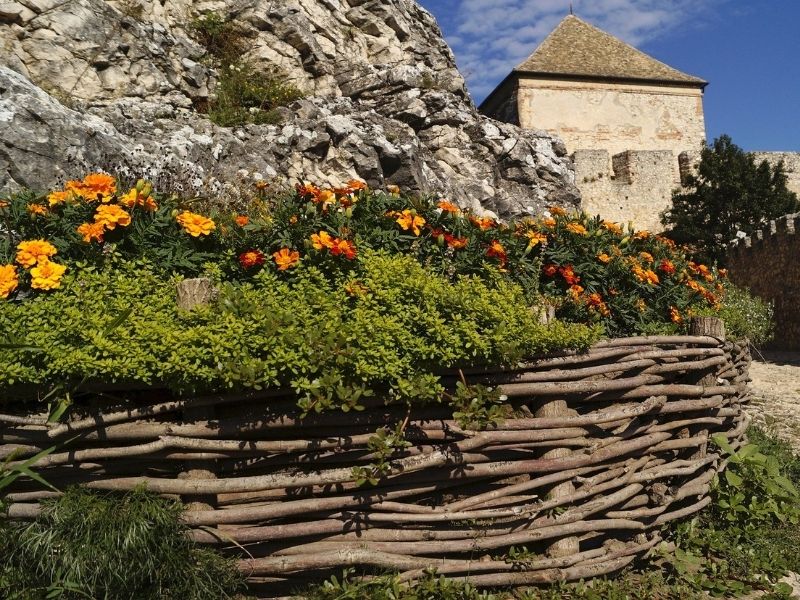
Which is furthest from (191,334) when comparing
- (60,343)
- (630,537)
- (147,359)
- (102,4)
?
(102,4)

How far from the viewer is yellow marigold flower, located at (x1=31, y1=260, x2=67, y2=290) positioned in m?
2.30

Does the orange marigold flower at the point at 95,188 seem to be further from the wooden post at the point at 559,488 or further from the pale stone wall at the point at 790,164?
the pale stone wall at the point at 790,164

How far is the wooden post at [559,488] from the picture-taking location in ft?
9.40

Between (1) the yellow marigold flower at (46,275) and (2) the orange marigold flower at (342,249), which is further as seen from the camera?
(2) the orange marigold flower at (342,249)

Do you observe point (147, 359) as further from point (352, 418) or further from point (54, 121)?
point (54, 121)

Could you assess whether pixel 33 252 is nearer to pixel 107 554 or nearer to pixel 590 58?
pixel 107 554

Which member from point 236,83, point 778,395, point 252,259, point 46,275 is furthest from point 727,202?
point 46,275

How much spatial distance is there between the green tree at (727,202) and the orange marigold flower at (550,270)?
16.3 m

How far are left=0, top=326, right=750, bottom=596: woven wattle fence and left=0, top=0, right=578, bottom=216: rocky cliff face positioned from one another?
2.98m

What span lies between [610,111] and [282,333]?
20993mm

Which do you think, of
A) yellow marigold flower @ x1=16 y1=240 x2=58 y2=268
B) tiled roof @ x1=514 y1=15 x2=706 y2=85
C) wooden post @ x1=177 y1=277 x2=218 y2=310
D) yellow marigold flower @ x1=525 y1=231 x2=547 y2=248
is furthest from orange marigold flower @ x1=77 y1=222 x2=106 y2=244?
tiled roof @ x1=514 y1=15 x2=706 y2=85

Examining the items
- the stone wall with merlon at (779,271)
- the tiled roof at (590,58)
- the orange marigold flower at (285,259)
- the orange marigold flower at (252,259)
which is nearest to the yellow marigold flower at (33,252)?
the orange marigold flower at (252,259)

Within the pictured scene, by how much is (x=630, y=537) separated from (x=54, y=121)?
5575mm

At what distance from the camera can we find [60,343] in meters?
2.20
